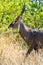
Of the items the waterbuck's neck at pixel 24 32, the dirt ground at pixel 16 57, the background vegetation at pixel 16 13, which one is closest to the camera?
the dirt ground at pixel 16 57

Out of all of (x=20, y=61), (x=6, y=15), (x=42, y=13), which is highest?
(x=20, y=61)

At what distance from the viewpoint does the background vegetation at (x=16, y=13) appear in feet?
39.2

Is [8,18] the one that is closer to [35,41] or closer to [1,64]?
[35,41]

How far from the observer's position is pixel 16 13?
41.0ft

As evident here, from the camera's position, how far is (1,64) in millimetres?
6383

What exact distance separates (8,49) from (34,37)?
102cm

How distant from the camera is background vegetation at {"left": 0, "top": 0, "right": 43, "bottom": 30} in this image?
1195 cm

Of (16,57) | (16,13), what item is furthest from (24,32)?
(16,13)

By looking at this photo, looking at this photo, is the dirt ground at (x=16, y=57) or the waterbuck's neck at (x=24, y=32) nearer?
the dirt ground at (x=16, y=57)

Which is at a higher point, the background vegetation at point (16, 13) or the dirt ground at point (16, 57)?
the dirt ground at point (16, 57)

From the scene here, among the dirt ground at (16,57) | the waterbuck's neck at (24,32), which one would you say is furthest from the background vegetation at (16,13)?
the dirt ground at (16,57)

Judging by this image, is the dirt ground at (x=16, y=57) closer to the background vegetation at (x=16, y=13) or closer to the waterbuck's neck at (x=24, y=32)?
the waterbuck's neck at (x=24, y=32)

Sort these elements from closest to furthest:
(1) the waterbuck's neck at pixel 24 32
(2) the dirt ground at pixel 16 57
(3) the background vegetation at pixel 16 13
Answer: (2) the dirt ground at pixel 16 57, (1) the waterbuck's neck at pixel 24 32, (3) the background vegetation at pixel 16 13

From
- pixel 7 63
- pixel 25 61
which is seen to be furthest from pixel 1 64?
pixel 25 61
